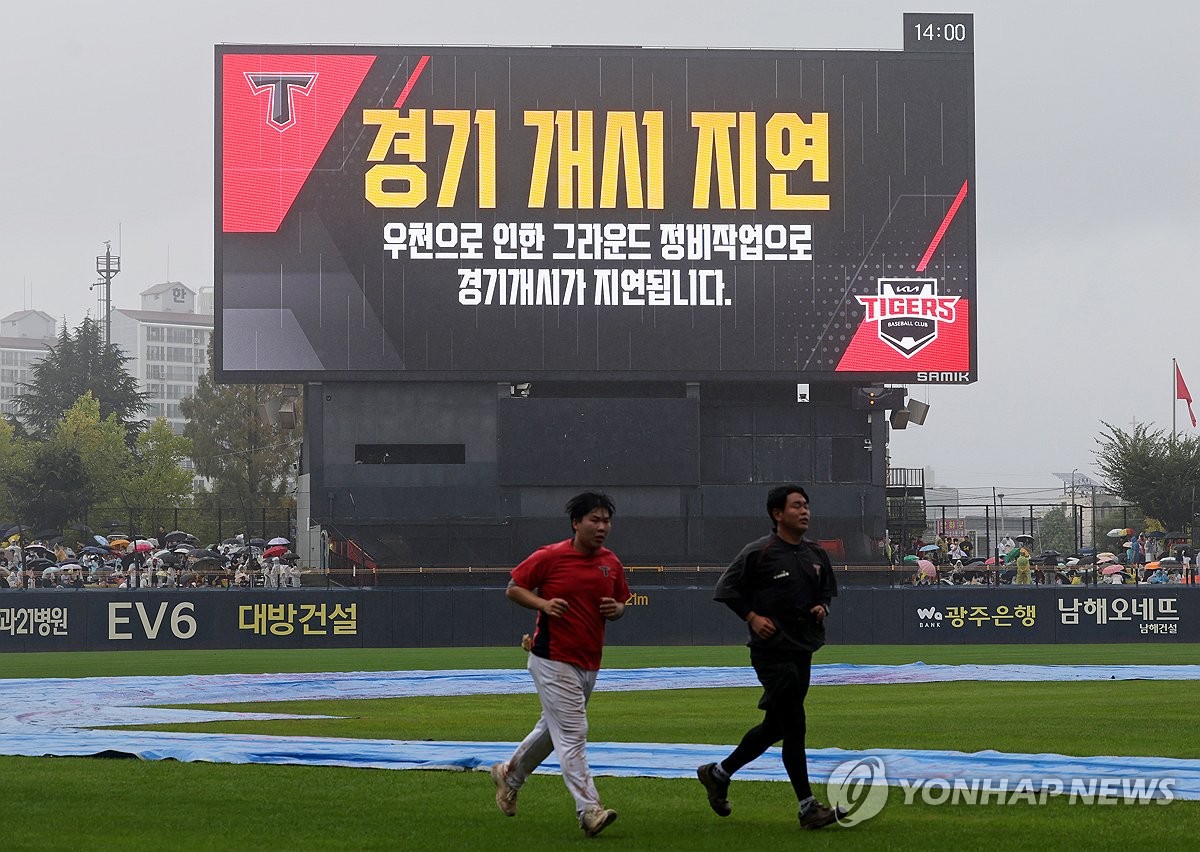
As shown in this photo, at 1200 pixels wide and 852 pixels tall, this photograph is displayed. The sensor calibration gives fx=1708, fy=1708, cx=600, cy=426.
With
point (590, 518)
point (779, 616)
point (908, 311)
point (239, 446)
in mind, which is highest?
point (908, 311)

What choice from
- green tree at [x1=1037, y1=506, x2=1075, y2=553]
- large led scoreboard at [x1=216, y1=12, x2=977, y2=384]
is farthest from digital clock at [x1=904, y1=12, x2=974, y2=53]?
green tree at [x1=1037, y1=506, x2=1075, y2=553]

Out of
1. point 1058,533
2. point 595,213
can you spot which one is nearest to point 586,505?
point 595,213

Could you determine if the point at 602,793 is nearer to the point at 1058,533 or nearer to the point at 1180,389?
the point at 1180,389

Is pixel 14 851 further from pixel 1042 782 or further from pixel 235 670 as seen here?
pixel 235 670

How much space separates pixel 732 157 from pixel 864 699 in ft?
62.3

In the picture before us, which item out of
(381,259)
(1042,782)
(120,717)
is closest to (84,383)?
(381,259)

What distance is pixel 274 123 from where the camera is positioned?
3456 centimetres

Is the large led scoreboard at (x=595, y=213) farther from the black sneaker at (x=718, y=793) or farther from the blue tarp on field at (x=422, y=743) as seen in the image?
the black sneaker at (x=718, y=793)

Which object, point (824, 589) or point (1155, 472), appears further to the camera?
point (1155, 472)

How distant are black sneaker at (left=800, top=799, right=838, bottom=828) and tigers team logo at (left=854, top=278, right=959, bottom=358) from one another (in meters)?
27.2

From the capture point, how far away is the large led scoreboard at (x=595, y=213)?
34.5 metres

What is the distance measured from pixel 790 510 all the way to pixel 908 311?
26.8m

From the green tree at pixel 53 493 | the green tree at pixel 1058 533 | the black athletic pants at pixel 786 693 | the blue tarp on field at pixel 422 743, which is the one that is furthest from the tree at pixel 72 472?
the black athletic pants at pixel 786 693

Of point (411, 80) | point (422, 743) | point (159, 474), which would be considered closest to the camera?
point (422, 743)
